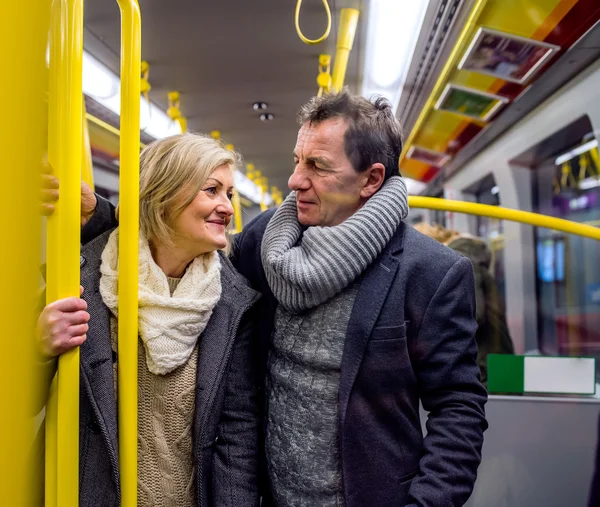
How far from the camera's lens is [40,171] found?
0.62 metres

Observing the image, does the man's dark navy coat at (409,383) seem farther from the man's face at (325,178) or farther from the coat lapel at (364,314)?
the man's face at (325,178)

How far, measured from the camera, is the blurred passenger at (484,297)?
2.41 m

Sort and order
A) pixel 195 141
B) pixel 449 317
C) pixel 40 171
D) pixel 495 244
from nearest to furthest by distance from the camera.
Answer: pixel 40 171 < pixel 449 317 < pixel 195 141 < pixel 495 244

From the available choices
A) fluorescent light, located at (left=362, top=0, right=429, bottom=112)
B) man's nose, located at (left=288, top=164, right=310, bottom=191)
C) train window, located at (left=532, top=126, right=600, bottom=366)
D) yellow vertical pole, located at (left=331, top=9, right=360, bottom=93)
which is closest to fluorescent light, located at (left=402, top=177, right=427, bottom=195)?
fluorescent light, located at (left=362, top=0, right=429, bottom=112)

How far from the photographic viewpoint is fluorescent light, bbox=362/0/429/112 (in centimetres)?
193

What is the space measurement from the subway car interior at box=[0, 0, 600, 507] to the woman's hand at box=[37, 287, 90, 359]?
0.09ft

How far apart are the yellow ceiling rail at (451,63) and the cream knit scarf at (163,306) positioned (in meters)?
0.71

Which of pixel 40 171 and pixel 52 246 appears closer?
pixel 40 171

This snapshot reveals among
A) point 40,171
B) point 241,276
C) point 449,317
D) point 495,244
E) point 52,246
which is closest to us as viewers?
point 40,171

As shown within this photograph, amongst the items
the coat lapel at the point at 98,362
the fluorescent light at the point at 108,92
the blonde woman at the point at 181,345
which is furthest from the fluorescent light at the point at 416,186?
the coat lapel at the point at 98,362

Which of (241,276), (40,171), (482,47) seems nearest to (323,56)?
(482,47)

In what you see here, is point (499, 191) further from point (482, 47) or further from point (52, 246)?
point (52, 246)

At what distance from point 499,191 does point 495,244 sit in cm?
32

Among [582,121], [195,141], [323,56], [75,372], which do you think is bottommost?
[75,372]
